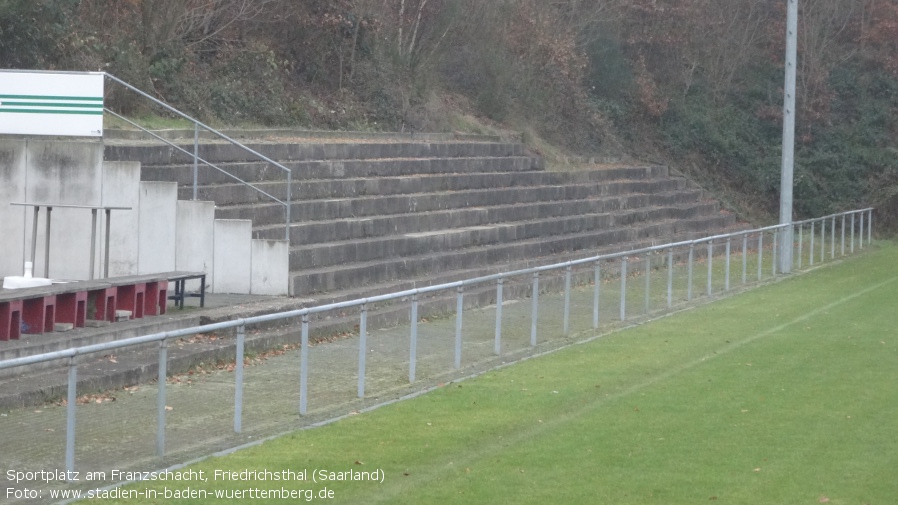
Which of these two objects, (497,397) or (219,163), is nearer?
(497,397)

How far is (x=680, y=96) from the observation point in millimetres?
46094

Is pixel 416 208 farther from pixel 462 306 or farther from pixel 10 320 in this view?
pixel 10 320

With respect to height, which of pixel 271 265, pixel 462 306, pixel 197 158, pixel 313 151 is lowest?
pixel 462 306

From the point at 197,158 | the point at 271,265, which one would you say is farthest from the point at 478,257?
the point at 197,158

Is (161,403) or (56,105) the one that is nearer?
(161,403)

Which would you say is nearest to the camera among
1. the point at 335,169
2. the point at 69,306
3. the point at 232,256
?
the point at 69,306

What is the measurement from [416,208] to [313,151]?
2.42 metres

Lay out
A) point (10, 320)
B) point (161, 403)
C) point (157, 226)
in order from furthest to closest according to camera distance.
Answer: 1. point (157, 226)
2. point (10, 320)
3. point (161, 403)

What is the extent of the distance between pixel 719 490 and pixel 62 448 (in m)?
4.83

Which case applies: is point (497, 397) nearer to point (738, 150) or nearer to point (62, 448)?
point (62, 448)

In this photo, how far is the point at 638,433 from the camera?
1090 centimetres

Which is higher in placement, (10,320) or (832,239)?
(832,239)

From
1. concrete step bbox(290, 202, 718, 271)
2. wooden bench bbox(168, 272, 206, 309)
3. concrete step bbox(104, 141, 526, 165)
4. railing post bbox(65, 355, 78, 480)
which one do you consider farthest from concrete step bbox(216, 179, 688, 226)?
railing post bbox(65, 355, 78, 480)

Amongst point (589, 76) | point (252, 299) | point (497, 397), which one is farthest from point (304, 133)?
point (589, 76)
